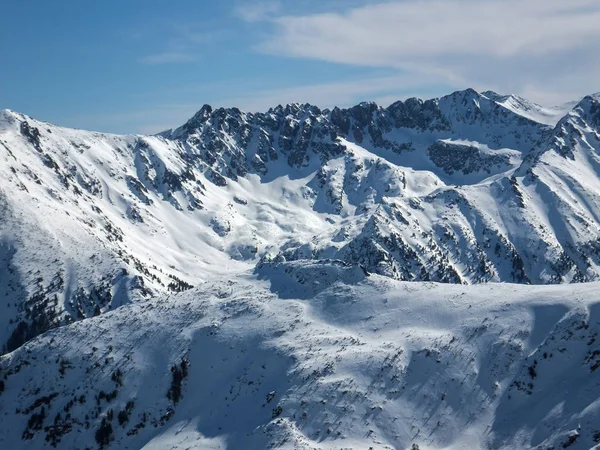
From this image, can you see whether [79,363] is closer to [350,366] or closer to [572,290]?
[350,366]

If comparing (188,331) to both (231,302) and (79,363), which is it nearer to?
(231,302)

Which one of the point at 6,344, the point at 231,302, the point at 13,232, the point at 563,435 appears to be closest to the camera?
the point at 563,435

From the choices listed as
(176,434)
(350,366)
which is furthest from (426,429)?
(176,434)

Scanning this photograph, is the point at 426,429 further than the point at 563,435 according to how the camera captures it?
Yes

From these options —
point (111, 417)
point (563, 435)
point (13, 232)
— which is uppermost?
point (13, 232)

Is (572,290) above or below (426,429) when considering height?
above

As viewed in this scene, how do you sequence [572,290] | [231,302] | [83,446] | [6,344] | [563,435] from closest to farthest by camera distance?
[563,435], [83,446], [572,290], [231,302], [6,344]

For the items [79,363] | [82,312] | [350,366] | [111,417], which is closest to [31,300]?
[82,312]
